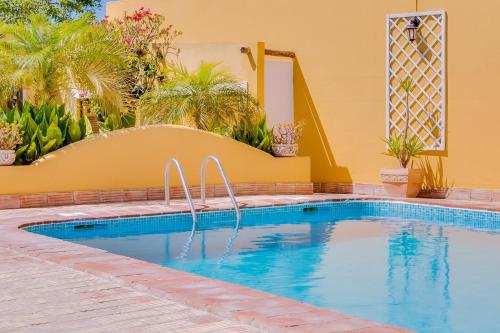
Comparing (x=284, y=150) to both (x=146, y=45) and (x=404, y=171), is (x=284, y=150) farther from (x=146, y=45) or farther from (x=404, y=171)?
(x=146, y=45)

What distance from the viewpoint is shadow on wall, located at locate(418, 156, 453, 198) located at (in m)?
13.4

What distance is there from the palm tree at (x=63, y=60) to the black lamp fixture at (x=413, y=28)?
4784 mm

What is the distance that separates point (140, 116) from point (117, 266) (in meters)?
8.98

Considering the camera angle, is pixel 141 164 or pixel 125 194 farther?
pixel 141 164

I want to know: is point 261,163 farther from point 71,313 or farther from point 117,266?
point 71,313

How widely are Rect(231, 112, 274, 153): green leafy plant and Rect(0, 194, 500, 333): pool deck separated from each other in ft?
22.7

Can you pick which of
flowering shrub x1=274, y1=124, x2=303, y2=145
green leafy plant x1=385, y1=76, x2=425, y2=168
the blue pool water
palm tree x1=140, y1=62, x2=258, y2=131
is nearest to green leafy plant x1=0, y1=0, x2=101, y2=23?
palm tree x1=140, y1=62, x2=258, y2=131

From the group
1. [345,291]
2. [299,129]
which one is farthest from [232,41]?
[345,291]

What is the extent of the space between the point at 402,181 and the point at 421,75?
1843 mm

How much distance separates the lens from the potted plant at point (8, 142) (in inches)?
451

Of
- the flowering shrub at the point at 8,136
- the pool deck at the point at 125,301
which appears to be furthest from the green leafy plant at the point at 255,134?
the pool deck at the point at 125,301

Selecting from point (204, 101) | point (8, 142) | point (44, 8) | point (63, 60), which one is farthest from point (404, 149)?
point (44, 8)

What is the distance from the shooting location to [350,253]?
8.85 meters

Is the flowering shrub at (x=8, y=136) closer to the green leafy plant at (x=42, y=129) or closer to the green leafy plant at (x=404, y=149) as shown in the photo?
the green leafy plant at (x=42, y=129)
